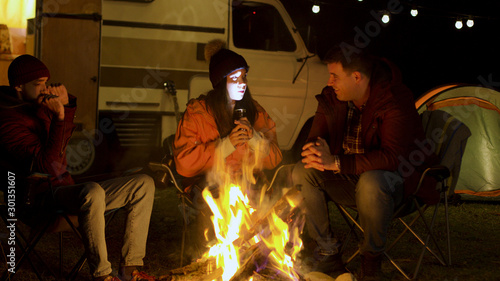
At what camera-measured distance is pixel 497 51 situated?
12898 mm

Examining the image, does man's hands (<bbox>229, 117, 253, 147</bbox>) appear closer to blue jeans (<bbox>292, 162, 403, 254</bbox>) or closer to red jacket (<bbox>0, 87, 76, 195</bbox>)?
blue jeans (<bbox>292, 162, 403, 254</bbox>)

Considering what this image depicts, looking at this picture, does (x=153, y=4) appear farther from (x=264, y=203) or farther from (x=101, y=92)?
(x=264, y=203)

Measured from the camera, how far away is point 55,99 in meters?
2.91

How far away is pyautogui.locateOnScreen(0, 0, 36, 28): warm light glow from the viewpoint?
626 cm

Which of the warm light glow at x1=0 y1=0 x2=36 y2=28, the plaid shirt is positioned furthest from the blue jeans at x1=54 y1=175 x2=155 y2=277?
the warm light glow at x1=0 y1=0 x2=36 y2=28

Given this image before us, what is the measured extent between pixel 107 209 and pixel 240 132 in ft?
3.08

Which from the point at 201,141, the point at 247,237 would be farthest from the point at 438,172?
the point at 201,141

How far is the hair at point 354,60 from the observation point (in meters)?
3.30

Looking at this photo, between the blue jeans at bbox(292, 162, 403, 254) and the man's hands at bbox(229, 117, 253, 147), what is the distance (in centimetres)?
43

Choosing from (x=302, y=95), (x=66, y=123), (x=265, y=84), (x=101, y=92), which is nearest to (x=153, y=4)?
(x=101, y=92)

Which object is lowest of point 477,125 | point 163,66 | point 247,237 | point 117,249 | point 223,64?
point 117,249

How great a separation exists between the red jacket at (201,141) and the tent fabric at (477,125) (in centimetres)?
259

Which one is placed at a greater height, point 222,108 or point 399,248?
point 222,108

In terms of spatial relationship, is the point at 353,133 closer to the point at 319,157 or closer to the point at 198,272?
the point at 319,157
